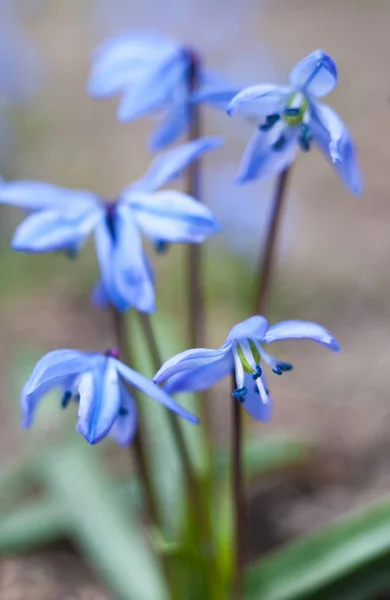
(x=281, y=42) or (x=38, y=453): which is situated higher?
(x=281, y=42)

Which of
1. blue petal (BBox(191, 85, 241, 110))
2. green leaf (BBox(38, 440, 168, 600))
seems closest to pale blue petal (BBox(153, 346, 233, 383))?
blue petal (BBox(191, 85, 241, 110))

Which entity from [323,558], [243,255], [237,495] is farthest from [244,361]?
[243,255]

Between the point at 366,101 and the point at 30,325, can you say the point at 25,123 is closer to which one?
the point at 30,325

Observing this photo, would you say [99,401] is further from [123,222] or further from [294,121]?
[294,121]

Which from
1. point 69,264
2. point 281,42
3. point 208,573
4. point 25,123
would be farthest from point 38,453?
point 281,42

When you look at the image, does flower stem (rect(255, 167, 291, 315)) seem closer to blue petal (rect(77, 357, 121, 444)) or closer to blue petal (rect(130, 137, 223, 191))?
blue petal (rect(130, 137, 223, 191))

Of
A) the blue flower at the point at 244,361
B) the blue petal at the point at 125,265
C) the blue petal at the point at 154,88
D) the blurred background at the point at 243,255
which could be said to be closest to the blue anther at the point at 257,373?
the blue flower at the point at 244,361
